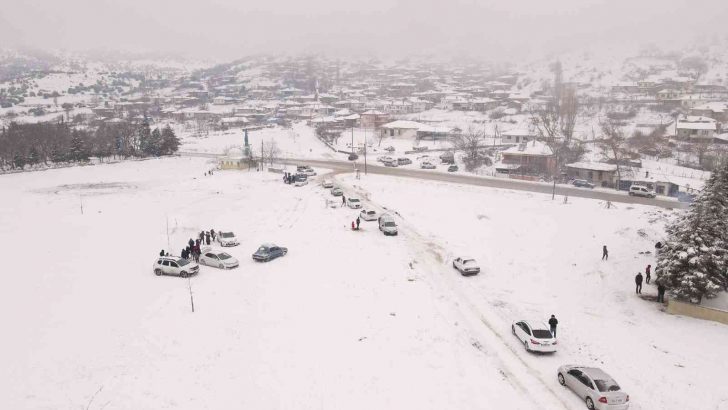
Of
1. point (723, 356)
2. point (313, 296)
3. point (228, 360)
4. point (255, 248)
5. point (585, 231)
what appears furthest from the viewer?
point (585, 231)

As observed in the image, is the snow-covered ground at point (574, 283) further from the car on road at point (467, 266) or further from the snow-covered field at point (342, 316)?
the car on road at point (467, 266)

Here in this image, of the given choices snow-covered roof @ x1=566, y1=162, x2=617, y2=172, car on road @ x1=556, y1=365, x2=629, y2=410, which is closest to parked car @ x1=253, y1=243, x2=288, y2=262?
car on road @ x1=556, y1=365, x2=629, y2=410

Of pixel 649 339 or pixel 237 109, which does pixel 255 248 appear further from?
pixel 237 109

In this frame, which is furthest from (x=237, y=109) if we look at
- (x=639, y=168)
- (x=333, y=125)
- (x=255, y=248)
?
(x=255, y=248)

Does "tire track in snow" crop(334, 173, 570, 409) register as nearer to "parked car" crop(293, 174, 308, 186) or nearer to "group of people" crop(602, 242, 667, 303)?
"group of people" crop(602, 242, 667, 303)

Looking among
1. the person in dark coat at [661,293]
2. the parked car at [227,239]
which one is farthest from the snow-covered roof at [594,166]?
the parked car at [227,239]

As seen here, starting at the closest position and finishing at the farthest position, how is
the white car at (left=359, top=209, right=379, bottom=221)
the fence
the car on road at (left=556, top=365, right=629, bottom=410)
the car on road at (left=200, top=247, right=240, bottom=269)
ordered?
the car on road at (left=556, top=365, right=629, bottom=410) < the fence < the car on road at (left=200, top=247, right=240, bottom=269) < the white car at (left=359, top=209, right=379, bottom=221)
